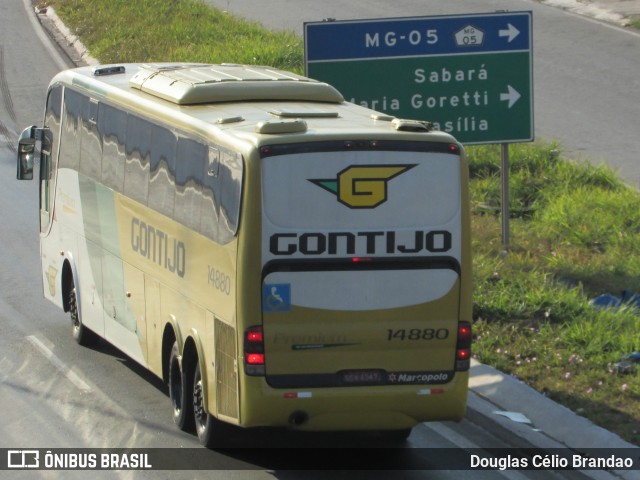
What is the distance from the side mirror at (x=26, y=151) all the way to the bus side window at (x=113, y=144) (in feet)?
5.65

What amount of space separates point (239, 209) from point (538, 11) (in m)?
24.4

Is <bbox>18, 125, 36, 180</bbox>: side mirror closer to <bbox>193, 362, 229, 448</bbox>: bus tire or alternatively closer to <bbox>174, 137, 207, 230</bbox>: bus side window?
<bbox>174, 137, 207, 230</bbox>: bus side window

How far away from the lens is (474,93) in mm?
15844

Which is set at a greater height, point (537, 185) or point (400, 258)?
point (400, 258)

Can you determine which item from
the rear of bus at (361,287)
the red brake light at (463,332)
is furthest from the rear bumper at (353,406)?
the red brake light at (463,332)

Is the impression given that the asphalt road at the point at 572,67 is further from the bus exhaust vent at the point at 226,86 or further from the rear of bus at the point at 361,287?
the rear of bus at the point at 361,287

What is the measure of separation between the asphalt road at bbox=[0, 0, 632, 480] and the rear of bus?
720 millimetres

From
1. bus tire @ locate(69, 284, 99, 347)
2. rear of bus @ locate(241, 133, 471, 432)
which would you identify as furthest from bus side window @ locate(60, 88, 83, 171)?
rear of bus @ locate(241, 133, 471, 432)

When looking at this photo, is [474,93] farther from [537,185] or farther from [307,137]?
[307,137]

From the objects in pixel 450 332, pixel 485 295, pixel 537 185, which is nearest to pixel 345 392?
pixel 450 332

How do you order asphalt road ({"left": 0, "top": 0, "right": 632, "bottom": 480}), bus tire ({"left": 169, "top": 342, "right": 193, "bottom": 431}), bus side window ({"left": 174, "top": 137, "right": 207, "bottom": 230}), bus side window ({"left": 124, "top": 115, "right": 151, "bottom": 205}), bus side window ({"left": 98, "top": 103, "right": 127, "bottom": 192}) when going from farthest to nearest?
bus side window ({"left": 98, "top": 103, "right": 127, "bottom": 192}) → bus side window ({"left": 124, "top": 115, "right": 151, "bottom": 205}) → bus tire ({"left": 169, "top": 342, "right": 193, "bottom": 431}) → bus side window ({"left": 174, "top": 137, "right": 207, "bottom": 230}) → asphalt road ({"left": 0, "top": 0, "right": 632, "bottom": 480})

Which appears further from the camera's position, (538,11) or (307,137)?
(538,11)

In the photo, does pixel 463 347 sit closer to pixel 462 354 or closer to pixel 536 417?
pixel 462 354

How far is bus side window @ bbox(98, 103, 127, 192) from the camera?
492 inches
